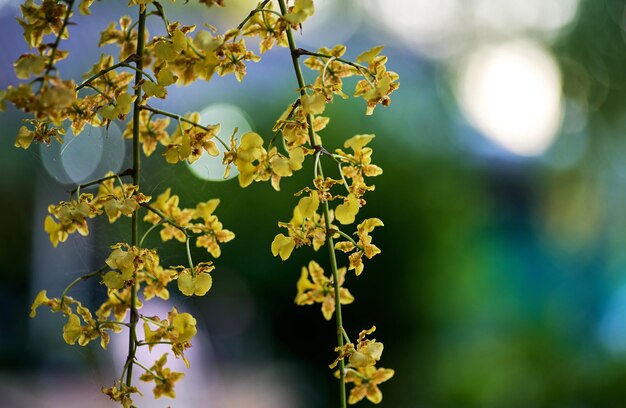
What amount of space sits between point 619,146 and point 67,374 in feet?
8.87

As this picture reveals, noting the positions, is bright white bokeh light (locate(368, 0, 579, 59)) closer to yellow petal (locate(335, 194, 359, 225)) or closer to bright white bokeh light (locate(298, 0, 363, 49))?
bright white bokeh light (locate(298, 0, 363, 49))

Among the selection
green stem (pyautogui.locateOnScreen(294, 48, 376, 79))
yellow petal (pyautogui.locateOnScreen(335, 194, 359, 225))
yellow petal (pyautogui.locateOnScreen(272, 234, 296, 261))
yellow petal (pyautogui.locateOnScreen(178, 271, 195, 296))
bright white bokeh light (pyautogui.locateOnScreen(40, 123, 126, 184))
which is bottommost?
yellow petal (pyautogui.locateOnScreen(178, 271, 195, 296))

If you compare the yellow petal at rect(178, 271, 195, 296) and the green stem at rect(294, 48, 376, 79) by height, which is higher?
the green stem at rect(294, 48, 376, 79)

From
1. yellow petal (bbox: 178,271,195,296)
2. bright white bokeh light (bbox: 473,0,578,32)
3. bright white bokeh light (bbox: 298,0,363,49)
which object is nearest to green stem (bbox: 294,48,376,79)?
yellow petal (bbox: 178,271,195,296)

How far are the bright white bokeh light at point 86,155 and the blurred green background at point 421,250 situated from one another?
161mm

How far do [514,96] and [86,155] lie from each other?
259 cm

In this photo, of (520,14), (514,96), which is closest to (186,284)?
(514,96)

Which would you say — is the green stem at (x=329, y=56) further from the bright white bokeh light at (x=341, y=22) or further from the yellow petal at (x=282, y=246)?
the bright white bokeh light at (x=341, y=22)

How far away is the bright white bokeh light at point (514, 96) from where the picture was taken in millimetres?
2750

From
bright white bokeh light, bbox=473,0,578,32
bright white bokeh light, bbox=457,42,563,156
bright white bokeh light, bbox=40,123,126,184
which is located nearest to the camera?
bright white bokeh light, bbox=40,123,126,184

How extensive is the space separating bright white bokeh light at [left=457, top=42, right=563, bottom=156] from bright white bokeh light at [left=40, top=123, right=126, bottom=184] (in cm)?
223

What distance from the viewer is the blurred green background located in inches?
58.1

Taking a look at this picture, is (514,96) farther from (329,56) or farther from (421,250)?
(329,56)

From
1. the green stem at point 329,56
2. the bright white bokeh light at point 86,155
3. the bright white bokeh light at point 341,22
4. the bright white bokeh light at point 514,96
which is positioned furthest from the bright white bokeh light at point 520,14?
the green stem at point 329,56
